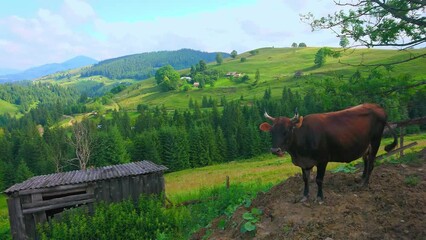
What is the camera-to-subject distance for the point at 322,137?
7.37 meters

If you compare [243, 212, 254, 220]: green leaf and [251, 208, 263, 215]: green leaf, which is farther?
[251, 208, 263, 215]: green leaf

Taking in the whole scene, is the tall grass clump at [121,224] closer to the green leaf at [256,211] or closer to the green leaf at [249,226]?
the green leaf at [256,211]

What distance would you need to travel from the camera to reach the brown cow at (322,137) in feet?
24.0

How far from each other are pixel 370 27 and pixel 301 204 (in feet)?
23.4

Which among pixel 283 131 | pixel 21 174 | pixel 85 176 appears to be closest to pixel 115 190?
pixel 85 176

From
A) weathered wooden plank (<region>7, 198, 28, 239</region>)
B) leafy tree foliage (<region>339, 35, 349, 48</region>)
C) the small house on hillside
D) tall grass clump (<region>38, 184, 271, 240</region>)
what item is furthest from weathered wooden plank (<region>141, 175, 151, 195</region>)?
the small house on hillside

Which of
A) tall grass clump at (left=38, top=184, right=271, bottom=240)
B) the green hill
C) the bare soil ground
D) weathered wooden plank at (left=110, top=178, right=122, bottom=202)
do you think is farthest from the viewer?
the green hill

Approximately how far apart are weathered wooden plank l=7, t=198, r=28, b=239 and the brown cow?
14.6 meters

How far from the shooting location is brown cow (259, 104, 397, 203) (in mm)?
7312

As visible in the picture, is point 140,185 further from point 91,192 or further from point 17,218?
point 17,218

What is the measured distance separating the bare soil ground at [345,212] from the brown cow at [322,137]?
1.73 ft

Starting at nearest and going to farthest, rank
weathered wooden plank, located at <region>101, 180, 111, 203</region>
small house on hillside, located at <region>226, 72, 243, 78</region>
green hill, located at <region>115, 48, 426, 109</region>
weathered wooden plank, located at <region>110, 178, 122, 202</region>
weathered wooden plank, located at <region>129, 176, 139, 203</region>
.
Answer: weathered wooden plank, located at <region>101, 180, 111, 203</region> → weathered wooden plank, located at <region>110, 178, 122, 202</region> → weathered wooden plank, located at <region>129, 176, 139, 203</region> → green hill, located at <region>115, 48, 426, 109</region> → small house on hillside, located at <region>226, 72, 243, 78</region>

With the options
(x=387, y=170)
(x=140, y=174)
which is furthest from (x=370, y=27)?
(x=140, y=174)

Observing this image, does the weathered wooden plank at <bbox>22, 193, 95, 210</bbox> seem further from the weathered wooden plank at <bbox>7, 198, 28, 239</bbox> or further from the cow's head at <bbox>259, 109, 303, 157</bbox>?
the cow's head at <bbox>259, 109, 303, 157</bbox>
